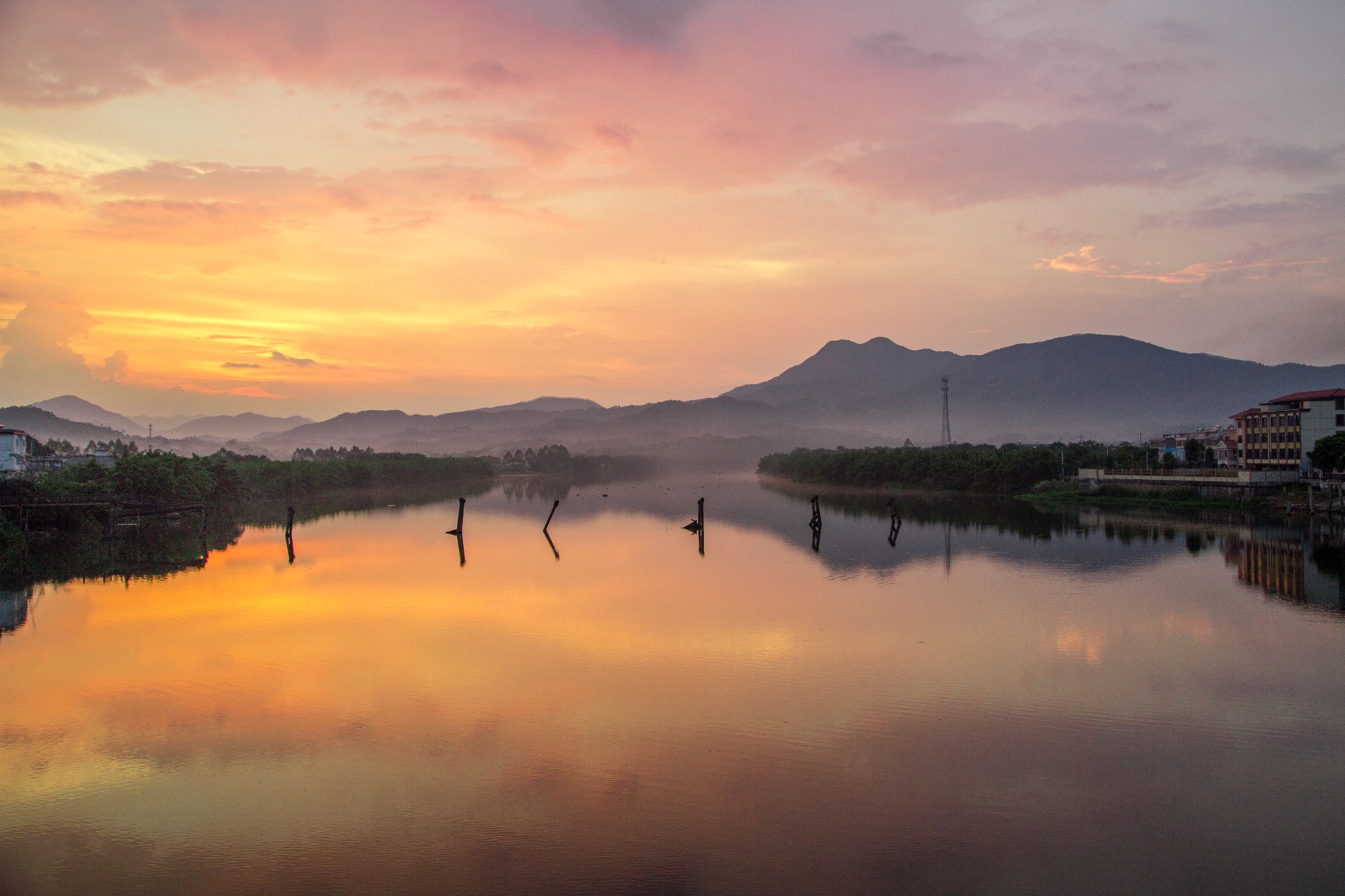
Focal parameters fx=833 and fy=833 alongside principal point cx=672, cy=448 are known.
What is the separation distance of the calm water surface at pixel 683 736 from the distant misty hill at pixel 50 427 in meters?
163

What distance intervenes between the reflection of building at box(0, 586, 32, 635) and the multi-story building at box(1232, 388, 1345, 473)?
2221 inches

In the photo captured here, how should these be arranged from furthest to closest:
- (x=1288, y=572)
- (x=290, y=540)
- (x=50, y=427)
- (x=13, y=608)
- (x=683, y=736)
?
(x=50, y=427) < (x=290, y=540) < (x=1288, y=572) < (x=13, y=608) < (x=683, y=736)

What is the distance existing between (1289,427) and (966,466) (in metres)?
20.2

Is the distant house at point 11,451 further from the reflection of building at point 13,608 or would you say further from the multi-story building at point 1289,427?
the multi-story building at point 1289,427

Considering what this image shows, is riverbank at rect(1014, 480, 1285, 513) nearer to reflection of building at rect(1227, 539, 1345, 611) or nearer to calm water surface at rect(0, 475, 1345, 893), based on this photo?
reflection of building at rect(1227, 539, 1345, 611)

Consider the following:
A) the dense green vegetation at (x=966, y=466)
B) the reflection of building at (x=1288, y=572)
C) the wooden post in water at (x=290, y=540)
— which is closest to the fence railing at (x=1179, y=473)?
the dense green vegetation at (x=966, y=466)

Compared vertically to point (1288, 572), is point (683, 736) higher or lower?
lower

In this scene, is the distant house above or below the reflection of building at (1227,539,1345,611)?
above

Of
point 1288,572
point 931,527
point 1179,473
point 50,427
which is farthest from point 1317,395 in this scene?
point 50,427

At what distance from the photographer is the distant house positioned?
4766 centimetres

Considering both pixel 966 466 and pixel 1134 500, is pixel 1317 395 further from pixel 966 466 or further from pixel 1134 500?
pixel 966 466

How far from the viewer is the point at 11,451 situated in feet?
159

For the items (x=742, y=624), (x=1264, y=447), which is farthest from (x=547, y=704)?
(x=1264, y=447)

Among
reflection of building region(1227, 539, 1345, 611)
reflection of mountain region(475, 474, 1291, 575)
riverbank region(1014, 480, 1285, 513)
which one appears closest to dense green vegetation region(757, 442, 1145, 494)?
riverbank region(1014, 480, 1285, 513)
